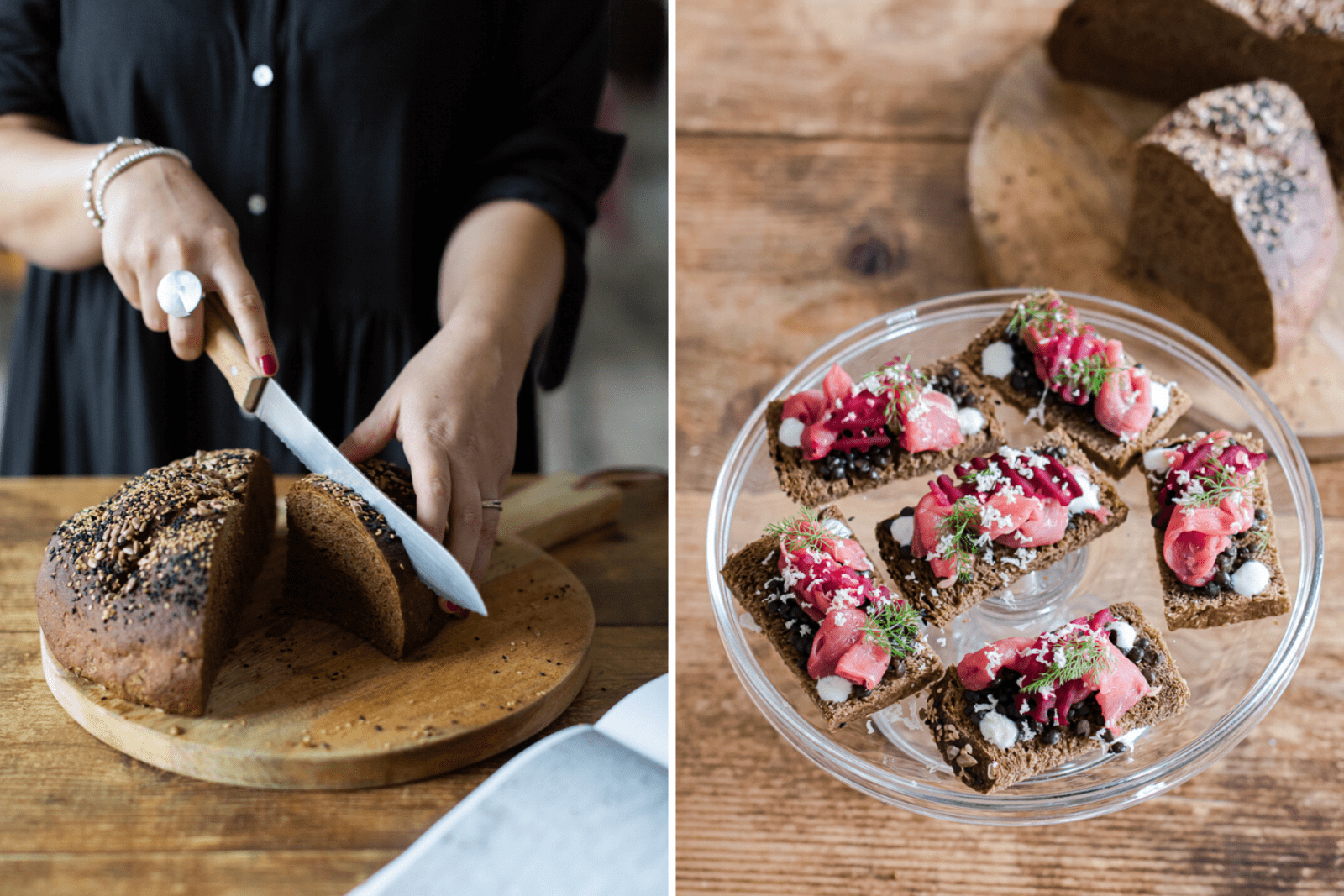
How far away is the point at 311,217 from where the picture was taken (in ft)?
4.09

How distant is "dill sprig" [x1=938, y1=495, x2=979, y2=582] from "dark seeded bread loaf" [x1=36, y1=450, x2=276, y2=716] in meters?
0.77

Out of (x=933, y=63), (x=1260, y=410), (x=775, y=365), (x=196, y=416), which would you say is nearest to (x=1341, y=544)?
(x=1260, y=410)

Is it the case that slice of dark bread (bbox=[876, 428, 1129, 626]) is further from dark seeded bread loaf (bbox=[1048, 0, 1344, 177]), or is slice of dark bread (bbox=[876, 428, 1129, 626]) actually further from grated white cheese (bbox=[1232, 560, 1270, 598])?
dark seeded bread loaf (bbox=[1048, 0, 1344, 177])

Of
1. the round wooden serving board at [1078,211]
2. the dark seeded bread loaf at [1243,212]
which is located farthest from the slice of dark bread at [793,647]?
the dark seeded bread loaf at [1243,212]

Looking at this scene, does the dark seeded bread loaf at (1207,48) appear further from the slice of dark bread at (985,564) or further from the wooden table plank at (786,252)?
the slice of dark bread at (985,564)

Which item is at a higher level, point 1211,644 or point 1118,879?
point 1211,644

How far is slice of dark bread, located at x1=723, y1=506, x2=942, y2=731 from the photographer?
3.28 ft

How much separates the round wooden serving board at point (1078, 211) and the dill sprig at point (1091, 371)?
27 cm

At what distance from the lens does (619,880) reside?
0.85m

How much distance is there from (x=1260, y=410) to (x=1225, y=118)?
1.65 feet

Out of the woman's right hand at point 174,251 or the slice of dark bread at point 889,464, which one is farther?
the slice of dark bread at point 889,464

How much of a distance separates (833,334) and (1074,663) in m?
0.60

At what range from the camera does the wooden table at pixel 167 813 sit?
31.9 inches

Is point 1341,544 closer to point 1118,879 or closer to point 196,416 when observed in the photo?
point 1118,879
